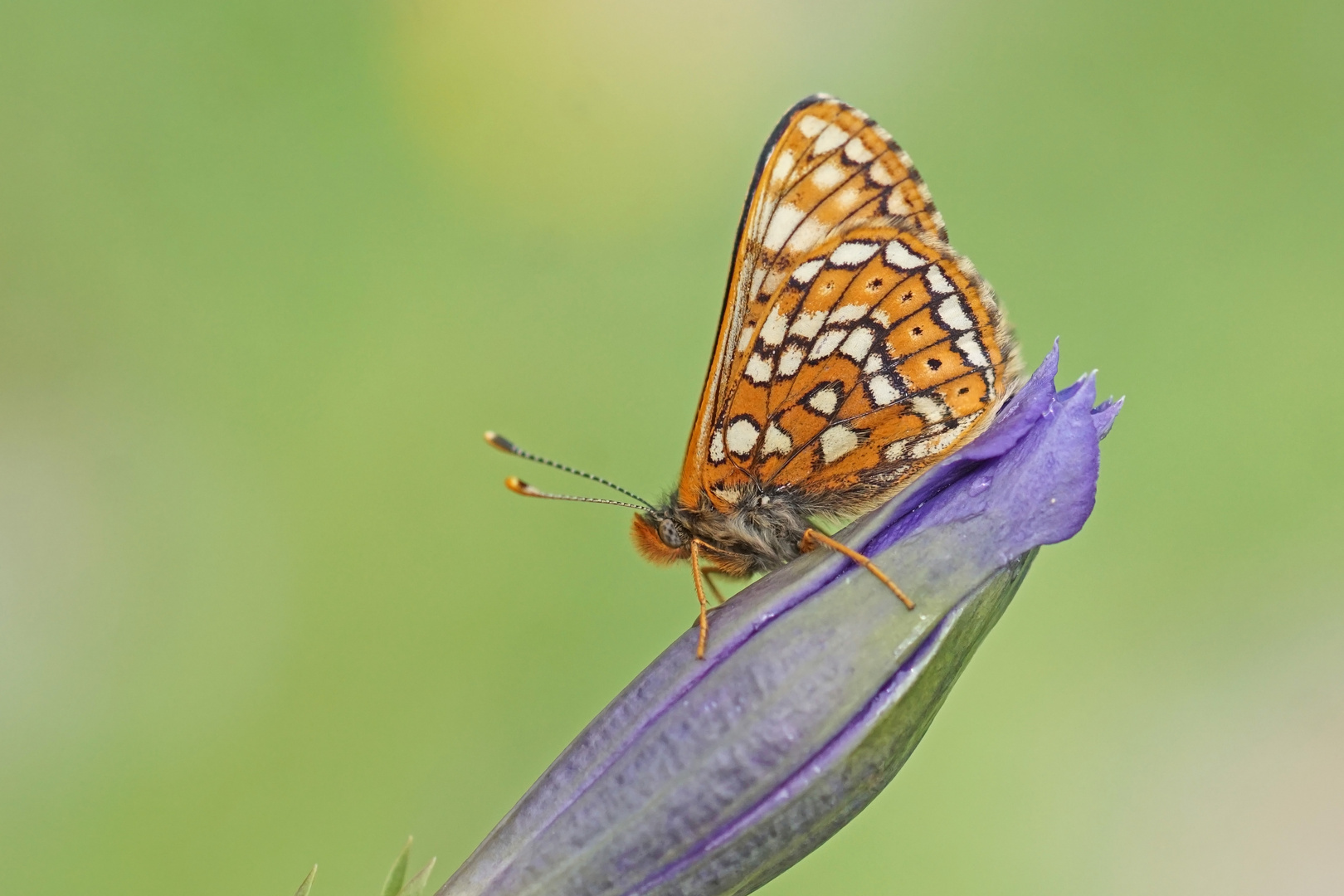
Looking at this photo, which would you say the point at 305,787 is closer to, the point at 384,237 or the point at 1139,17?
the point at 384,237

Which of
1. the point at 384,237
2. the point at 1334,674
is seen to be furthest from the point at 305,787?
the point at 1334,674

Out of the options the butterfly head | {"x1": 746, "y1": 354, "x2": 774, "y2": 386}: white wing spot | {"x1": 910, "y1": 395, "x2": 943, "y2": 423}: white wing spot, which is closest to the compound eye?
the butterfly head

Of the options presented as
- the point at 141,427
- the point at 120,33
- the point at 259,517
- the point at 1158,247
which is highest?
the point at 120,33

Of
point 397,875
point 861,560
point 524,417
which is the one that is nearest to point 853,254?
point 861,560

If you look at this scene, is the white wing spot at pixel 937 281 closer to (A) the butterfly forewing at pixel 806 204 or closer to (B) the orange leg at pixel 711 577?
(A) the butterfly forewing at pixel 806 204

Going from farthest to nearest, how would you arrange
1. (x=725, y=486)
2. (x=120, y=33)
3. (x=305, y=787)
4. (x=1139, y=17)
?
1. (x=1139, y=17)
2. (x=120, y=33)
3. (x=305, y=787)
4. (x=725, y=486)

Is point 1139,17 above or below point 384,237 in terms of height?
below

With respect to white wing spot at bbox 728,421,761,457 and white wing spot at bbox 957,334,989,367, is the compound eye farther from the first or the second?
white wing spot at bbox 957,334,989,367
